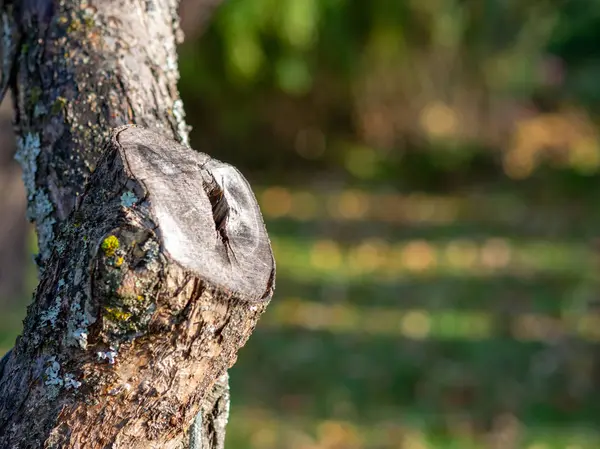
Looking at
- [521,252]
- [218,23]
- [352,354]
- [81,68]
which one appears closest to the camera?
[81,68]

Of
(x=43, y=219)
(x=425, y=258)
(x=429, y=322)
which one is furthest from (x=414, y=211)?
(x=43, y=219)

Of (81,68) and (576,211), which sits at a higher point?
(81,68)

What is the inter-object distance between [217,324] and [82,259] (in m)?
0.22

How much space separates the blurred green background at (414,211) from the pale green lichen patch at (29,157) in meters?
2.78

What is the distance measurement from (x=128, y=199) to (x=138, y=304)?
0.16m

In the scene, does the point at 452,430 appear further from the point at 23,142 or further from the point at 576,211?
the point at 576,211

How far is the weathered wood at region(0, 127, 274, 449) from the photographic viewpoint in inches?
45.3

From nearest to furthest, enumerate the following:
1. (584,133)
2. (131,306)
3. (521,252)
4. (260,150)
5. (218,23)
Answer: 1. (131,306)
2. (521,252)
3. (218,23)
4. (260,150)
5. (584,133)

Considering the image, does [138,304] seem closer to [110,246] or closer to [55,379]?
[110,246]

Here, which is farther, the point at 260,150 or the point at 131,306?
the point at 260,150

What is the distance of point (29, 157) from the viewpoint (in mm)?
1651

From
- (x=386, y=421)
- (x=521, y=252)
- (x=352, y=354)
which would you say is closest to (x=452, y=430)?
(x=386, y=421)

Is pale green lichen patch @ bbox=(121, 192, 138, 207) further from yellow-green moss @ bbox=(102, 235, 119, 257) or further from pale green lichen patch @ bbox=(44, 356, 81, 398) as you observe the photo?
pale green lichen patch @ bbox=(44, 356, 81, 398)

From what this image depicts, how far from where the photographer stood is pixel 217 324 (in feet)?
3.99
